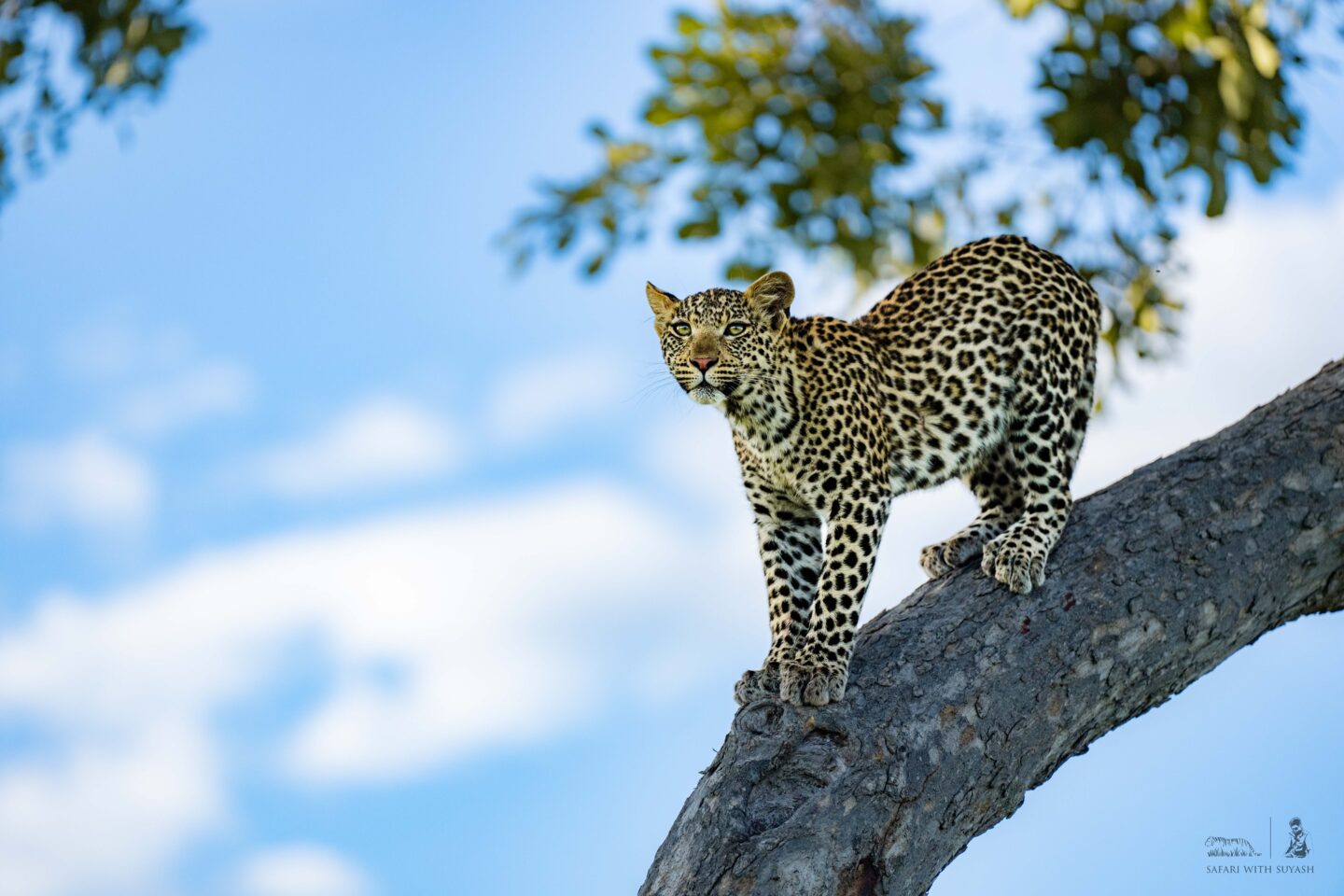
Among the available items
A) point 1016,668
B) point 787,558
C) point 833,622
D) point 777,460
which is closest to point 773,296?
point 777,460

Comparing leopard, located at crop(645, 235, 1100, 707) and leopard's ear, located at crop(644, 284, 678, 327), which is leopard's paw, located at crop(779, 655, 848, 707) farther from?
leopard's ear, located at crop(644, 284, 678, 327)

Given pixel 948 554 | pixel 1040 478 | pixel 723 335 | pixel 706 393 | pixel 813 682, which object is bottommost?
pixel 813 682

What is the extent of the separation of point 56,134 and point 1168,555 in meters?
8.75

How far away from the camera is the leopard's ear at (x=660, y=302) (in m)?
7.27

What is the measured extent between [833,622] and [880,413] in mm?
1187

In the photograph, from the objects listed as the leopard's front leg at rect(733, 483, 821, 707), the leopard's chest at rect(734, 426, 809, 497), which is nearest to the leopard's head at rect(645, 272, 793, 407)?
the leopard's chest at rect(734, 426, 809, 497)

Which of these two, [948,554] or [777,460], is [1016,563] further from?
[777,460]

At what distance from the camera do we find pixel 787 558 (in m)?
7.57

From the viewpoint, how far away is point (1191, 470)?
789 centimetres

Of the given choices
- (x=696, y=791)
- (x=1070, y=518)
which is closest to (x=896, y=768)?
(x=696, y=791)

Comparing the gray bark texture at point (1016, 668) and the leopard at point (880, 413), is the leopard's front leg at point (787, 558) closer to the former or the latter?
the leopard at point (880, 413)

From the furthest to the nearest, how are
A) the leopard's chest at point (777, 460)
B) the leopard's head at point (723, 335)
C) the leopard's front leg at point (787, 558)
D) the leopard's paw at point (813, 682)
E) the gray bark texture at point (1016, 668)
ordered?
the leopard's front leg at point (787, 558) → the leopard's chest at point (777, 460) → the leopard's head at point (723, 335) → the leopard's paw at point (813, 682) → the gray bark texture at point (1016, 668)

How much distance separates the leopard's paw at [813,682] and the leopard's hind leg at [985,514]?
3.45ft

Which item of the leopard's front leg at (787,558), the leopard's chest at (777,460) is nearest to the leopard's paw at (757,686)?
the leopard's front leg at (787,558)
